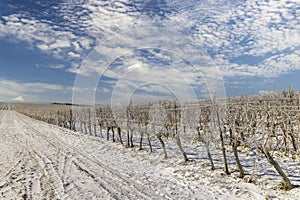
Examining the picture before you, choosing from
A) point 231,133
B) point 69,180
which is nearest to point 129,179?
point 69,180

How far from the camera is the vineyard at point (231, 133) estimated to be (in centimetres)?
635

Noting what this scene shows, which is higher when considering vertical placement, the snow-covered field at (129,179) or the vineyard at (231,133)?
the vineyard at (231,133)

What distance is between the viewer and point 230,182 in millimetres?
6371

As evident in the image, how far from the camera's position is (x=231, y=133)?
24.5 feet

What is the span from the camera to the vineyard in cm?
635

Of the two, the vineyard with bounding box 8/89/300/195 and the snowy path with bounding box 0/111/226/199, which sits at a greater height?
the vineyard with bounding box 8/89/300/195

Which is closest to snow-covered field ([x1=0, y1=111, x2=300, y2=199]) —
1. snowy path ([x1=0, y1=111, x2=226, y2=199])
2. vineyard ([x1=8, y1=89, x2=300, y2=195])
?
snowy path ([x1=0, y1=111, x2=226, y2=199])

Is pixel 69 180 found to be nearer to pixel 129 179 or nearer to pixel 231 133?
pixel 129 179


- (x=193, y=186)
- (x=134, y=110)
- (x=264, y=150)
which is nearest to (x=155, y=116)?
(x=134, y=110)

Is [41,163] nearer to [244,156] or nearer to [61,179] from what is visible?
[61,179]

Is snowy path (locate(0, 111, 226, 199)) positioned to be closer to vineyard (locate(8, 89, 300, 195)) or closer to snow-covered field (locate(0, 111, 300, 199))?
snow-covered field (locate(0, 111, 300, 199))

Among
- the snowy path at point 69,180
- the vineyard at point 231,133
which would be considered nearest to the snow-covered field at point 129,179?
the snowy path at point 69,180

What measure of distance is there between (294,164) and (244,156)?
6.39ft

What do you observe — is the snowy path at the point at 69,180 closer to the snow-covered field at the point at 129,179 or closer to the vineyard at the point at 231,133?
the snow-covered field at the point at 129,179
